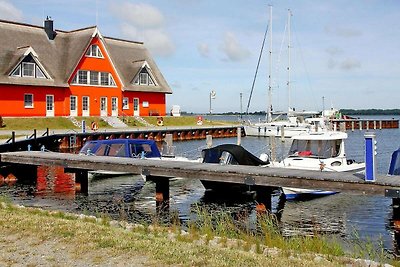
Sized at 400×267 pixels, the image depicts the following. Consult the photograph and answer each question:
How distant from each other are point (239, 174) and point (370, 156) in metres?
4.21

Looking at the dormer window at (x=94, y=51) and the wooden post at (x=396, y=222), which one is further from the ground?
the dormer window at (x=94, y=51)

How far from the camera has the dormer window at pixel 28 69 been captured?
49.4 metres

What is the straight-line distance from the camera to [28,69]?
50.3 meters

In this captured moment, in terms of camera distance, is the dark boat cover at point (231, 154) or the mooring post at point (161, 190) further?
the dark boat cover at point (231, 154)

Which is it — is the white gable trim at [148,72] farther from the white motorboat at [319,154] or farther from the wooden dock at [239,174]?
the white motorboat at [319,154]

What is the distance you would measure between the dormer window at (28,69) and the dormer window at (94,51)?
20.6 feet

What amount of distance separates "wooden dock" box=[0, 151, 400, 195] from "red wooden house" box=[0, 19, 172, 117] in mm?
30260

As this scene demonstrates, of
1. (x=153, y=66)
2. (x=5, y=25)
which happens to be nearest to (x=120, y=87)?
(x=153, y=66)

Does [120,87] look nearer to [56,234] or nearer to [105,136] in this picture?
[105,136]

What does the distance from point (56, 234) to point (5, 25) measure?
47.5 m

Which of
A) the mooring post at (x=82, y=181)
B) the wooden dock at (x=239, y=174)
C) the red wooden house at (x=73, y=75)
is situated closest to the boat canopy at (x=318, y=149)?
the wooden dock at (x=239, y=174)

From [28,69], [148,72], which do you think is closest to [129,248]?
[28,69]

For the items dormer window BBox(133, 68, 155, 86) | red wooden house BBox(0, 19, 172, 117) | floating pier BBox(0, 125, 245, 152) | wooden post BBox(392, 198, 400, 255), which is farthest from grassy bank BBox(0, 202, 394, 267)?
dormer window BBox(133, 68, 155, 86)

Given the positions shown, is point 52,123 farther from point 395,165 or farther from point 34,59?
point 395,165
